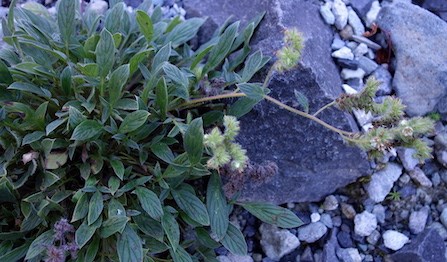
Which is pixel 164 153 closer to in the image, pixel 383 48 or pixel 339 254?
pixel 339 254

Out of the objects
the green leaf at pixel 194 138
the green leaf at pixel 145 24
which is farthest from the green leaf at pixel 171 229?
the green leaf at pixel 145 24

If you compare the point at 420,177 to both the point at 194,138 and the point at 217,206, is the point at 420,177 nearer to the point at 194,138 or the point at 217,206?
the point at 217,206

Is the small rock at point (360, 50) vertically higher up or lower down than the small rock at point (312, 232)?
higher up

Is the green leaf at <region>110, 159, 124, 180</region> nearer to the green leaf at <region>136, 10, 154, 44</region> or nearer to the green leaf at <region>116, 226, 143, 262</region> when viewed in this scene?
the green leaf at <region>116, 226, 143, 262</region>

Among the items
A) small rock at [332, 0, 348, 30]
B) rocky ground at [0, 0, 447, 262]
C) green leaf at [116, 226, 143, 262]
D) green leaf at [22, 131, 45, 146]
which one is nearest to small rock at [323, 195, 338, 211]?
rocky ground at [0, 0, 447, 262]

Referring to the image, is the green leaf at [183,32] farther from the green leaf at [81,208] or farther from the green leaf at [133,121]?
the green leaf at [81,208]

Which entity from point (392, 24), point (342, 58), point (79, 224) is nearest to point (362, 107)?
point (342, 58)
